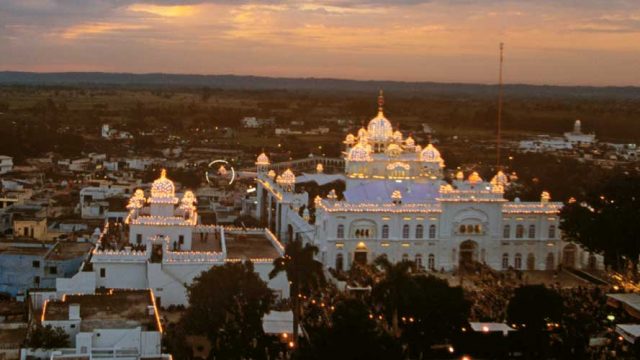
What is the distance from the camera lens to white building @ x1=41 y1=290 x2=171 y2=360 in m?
19.6

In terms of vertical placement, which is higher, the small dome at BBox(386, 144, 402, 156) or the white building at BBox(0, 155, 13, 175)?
the small dome at BBox(386, 144, 402, 156)

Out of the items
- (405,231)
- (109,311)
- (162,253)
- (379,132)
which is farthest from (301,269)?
(379,132)

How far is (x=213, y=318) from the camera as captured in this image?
74.2 feet

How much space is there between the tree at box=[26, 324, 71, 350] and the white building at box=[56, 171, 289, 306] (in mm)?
5043

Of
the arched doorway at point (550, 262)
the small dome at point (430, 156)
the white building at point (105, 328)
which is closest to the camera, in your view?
the white building at point (105, 328)

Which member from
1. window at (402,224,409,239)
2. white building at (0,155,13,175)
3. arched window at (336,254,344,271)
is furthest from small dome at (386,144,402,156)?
white building at (0,155,13,175)

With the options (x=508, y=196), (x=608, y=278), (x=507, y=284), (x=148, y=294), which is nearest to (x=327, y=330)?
(x=148, y=294)

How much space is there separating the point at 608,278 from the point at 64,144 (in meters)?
45.8

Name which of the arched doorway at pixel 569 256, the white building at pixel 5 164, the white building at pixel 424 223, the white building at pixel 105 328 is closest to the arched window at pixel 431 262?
the white building at pixel 424 223

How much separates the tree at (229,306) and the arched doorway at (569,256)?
13371mm

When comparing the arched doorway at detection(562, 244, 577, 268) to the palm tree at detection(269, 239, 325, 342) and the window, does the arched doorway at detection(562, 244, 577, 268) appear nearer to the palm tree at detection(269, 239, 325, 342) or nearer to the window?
the window

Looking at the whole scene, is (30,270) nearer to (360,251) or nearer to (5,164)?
(360,251)

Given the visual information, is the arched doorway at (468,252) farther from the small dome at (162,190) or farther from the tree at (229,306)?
the tree at (229,306)

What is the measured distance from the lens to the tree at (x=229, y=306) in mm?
21672
